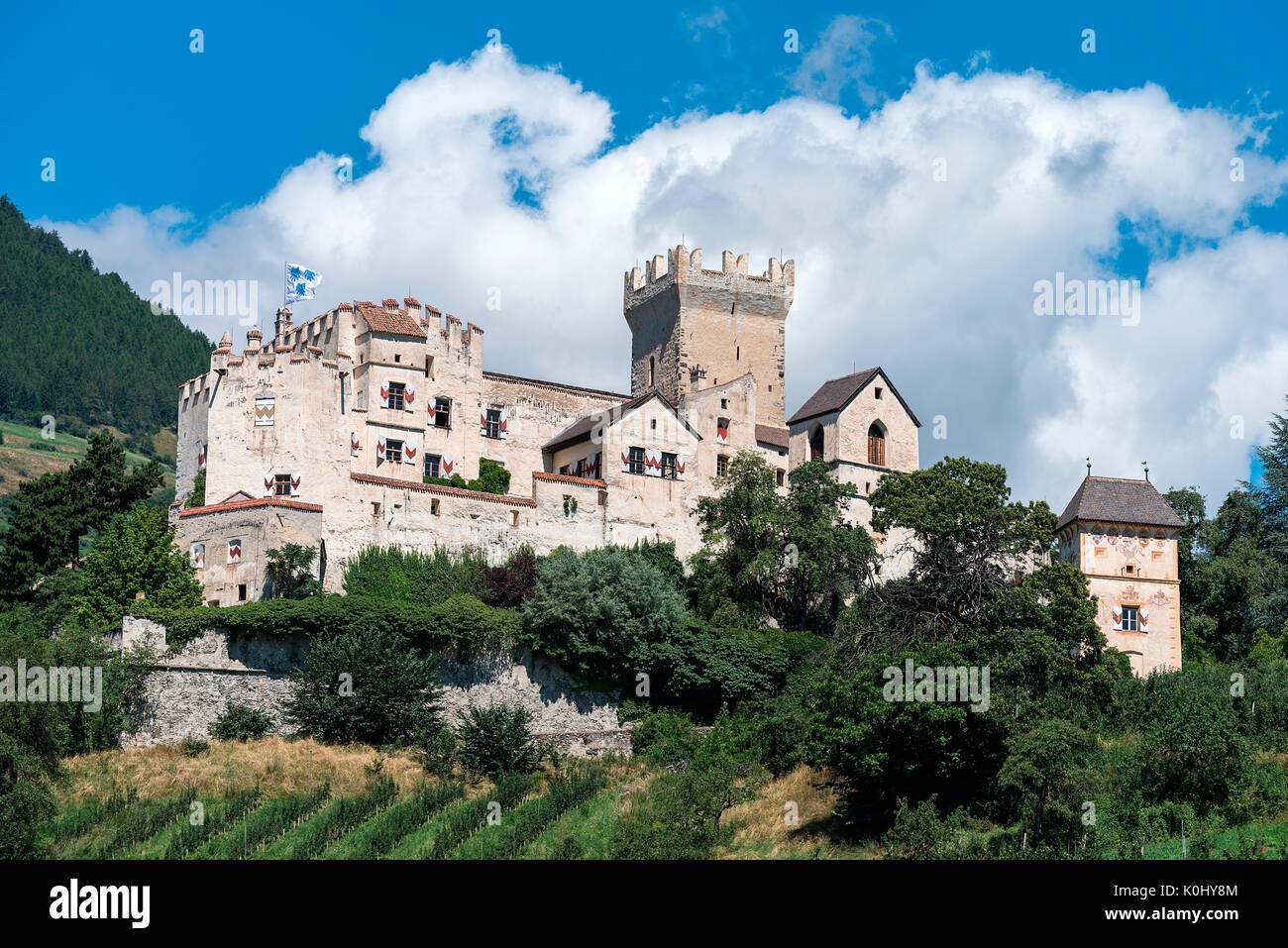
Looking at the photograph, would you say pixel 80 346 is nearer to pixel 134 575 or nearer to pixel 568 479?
pixel 568 479

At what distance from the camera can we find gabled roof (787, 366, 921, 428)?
63.5 metres

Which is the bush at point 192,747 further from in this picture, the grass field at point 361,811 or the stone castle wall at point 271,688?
the stone castle wall at point 271,688

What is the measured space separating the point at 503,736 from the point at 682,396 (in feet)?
69.4

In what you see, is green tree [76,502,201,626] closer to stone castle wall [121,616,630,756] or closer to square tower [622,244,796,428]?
stone castle wall [121,616,630,756]

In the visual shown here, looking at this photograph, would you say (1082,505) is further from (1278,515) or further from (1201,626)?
(1278,515)

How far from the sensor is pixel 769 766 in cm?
4778

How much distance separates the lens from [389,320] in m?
60.0

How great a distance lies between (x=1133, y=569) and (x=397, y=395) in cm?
2775

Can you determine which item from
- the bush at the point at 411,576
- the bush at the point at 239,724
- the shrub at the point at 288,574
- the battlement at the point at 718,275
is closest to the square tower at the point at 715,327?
the battlement at the point at 718,275

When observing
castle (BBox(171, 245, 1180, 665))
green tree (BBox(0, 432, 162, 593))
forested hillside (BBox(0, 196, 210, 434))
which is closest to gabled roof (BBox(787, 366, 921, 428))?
castle (BBox(171, 245, 1180, 665))

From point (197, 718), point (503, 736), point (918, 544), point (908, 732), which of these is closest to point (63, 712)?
point (197, 718)

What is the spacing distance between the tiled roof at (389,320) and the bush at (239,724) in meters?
17.0

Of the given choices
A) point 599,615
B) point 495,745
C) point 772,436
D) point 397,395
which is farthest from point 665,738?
point 772,436

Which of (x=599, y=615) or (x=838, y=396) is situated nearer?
(x=599, y=615)
